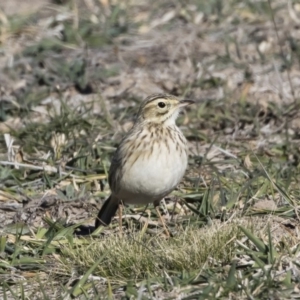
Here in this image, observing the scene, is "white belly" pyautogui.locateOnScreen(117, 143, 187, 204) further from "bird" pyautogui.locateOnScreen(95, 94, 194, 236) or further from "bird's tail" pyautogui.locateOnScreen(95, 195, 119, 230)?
"bird's tail" pyautogui.locateOnScreen(95, 195, 119, 230)

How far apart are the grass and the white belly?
1.08 feet

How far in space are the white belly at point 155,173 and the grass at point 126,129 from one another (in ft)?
1.08

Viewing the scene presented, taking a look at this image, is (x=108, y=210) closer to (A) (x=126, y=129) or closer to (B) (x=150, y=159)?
(B) (x=150, y=159)

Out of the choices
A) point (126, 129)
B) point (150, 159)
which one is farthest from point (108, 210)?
point (126, 129)

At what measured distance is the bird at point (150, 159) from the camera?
7113mm

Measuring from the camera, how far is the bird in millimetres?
7113

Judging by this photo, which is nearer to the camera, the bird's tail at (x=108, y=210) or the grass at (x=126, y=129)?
the grass at (x=126, y=129)

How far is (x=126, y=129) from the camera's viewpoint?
9.79 meters

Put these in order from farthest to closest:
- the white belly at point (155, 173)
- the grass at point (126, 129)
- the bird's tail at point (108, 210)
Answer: the bird's tail at point (108, 210)
the white belly at point (155, 173)
the grass at point (126, 129)

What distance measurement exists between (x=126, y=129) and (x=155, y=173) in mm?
2745

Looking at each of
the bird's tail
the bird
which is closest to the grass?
the bird's tail

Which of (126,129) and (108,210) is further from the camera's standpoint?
(126,129)

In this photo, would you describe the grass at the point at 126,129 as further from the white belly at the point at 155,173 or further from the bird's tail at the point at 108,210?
the white belly at the point at 155,173

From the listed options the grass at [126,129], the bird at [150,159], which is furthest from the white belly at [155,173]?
the grass at [126,129]
